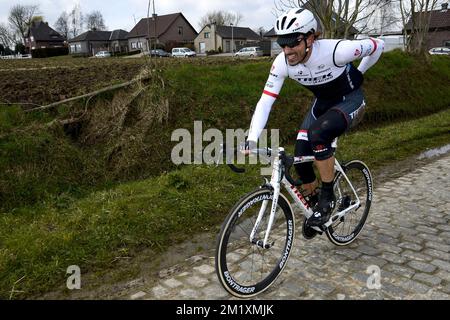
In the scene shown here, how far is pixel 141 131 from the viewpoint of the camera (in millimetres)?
9672

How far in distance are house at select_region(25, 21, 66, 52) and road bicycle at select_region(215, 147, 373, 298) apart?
4281 inches

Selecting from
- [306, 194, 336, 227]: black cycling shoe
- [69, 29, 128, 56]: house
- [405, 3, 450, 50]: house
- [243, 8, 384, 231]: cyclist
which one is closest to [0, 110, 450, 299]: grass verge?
[306, 194, 336, 227]: black cycling shoe

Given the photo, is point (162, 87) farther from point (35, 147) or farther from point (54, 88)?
point (35, 147)

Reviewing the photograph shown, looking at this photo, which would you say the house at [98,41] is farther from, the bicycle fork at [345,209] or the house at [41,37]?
the bicycle fork at [345,209]

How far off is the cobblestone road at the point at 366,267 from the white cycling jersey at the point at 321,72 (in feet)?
5.41

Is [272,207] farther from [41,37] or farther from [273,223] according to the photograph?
[41,37]

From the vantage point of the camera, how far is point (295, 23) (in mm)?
3881

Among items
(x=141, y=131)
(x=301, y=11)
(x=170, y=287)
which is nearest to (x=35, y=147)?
(x=141, y=131)

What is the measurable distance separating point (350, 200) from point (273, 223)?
5.05 feet

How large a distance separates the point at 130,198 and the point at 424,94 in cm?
1561

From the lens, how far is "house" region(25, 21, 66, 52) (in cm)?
10188

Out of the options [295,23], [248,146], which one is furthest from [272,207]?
[295,23]

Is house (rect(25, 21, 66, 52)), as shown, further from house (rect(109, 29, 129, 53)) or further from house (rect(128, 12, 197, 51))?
house (rect(128, 12, 197, 51))

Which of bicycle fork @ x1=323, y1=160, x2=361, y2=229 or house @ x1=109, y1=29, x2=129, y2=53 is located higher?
house @ x1=109, y1=29, x2=129, y2=53
